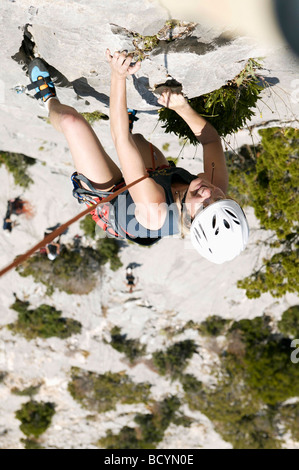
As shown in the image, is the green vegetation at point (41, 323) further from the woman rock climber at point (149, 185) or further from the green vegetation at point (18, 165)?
the woman rock climber at point (149, 185)

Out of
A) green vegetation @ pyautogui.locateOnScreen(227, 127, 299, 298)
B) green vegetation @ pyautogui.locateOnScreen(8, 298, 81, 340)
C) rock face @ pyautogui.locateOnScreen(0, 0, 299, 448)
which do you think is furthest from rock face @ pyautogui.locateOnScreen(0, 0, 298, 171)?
green vegetation @ pyautogui.locateOnScreen(8, 298, 81, 340)

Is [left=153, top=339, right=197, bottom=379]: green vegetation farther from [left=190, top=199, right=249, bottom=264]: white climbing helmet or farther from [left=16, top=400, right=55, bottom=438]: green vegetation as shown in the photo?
[left=190, top=199, right=249, bottom=264]: white climbing helmet

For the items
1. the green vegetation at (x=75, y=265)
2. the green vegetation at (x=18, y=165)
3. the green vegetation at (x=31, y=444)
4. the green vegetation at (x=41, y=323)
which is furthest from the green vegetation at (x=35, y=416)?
the green vegetation at (x=18, y=165)

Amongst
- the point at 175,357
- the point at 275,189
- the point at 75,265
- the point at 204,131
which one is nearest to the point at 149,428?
the point at 175,357

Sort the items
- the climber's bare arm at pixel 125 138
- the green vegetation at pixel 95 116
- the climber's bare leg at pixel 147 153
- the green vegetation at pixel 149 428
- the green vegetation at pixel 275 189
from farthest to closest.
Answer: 1. the green vegetation at pixel 149 428
2. the green vegetation at pixel 275 189
3. the green vegetation at pixel 95 116
4. the climber's bare leg at pixel 147 153
5. the climber's bare arm at pixel 125 138

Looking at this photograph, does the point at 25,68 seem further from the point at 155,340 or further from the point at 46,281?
the point at 155,340

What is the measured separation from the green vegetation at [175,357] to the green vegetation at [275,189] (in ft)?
10.7

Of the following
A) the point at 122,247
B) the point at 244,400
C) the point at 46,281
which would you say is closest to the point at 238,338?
the point at 244,400

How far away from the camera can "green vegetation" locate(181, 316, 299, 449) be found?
7.63 meters

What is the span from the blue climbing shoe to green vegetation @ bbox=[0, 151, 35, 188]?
4.21m

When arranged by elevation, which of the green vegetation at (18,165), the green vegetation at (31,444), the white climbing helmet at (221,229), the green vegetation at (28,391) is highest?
the green vegetation at (18,165)

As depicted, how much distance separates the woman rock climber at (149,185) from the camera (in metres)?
2.25

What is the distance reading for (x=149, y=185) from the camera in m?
2.30

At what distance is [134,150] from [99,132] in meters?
2.64
